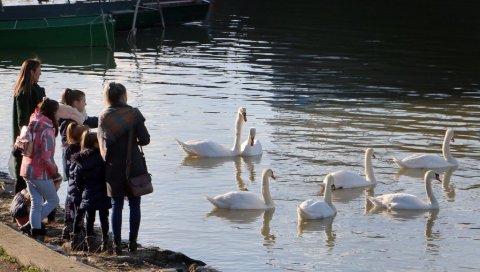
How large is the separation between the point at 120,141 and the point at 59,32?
24.7 m

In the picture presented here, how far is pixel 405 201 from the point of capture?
45.3 feet

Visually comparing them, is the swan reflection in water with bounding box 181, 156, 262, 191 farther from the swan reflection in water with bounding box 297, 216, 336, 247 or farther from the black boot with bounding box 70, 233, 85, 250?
the black boot with bounding box 70, 233, 85, 250

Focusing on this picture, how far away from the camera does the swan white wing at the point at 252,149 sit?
56.6 ft

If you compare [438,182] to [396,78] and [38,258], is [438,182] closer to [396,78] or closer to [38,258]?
[38,258]

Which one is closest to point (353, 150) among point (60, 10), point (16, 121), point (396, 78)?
point (16, 121)

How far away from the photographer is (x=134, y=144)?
9.73 meters

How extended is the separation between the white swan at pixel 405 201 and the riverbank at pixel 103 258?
152 inches

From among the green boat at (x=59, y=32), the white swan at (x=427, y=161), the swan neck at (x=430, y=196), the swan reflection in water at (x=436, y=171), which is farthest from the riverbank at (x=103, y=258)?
the green boat at (x=59, y=32)

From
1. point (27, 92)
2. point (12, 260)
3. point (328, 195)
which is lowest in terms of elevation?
point (328, 195)

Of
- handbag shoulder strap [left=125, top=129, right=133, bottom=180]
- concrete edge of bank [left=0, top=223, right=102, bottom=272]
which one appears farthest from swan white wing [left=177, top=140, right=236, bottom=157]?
concrete edge of bank [left=0, top=223, right=102, bottom=272]

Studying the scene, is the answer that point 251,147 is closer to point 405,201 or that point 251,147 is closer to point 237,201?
point 237,201

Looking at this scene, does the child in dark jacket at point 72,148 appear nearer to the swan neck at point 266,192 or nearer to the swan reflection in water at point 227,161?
the swan neck at point 266,192

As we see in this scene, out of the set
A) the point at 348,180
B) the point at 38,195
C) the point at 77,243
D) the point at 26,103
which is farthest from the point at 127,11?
the point at 77,243

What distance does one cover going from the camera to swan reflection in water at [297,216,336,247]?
1275cm
